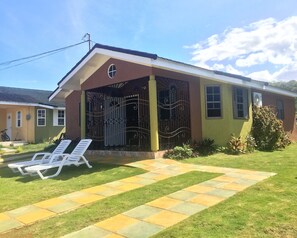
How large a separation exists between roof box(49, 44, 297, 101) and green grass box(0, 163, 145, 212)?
3.67 meters

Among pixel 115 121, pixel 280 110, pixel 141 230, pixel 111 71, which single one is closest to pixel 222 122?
pixel 115 121

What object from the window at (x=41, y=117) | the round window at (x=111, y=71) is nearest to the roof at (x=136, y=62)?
the round window at (x=111, y=71)

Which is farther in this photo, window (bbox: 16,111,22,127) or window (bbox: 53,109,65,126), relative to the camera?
window (bbox: 53,109,65,126)

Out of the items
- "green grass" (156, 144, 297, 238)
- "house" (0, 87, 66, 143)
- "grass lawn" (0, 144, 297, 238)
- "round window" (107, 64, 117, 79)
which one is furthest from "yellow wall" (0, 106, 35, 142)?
"green grass" (156, 144, 297, 238)

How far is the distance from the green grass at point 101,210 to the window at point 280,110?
12.0m

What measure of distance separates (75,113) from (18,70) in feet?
37.3

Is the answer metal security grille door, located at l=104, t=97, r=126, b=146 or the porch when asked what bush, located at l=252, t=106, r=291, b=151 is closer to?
the porch

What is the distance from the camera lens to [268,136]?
42.1ft

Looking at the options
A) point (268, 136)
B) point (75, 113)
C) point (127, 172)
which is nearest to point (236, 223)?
point (127, 172)

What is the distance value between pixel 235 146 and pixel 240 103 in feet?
8.12

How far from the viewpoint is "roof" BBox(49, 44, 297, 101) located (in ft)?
31.7

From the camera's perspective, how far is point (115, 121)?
539 inches

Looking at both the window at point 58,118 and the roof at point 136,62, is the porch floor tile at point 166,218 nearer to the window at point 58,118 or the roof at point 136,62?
the roof at point 136,62

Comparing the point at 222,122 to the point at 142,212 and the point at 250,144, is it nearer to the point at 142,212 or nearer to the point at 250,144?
the point at 250,144
